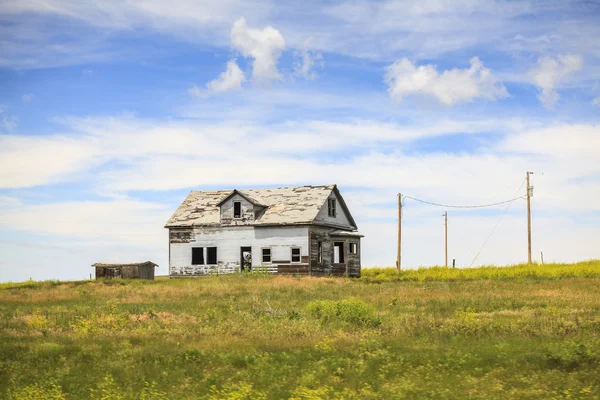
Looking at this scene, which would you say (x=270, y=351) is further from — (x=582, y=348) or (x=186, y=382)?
(x=582, y=348)

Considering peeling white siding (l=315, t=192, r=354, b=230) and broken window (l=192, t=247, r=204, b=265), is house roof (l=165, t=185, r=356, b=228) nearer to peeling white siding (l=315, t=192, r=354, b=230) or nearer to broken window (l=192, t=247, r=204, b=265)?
peeling white siding (l=315, t=192, r=354, b=230)

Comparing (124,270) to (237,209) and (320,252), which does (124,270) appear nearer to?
(237,209)

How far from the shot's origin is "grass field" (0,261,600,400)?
14.0 meters

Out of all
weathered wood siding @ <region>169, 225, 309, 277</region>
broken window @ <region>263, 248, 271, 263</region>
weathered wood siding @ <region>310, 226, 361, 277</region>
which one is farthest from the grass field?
broken window @ <region>263, 248, 271, 263</region>

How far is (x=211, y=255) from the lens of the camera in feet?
168

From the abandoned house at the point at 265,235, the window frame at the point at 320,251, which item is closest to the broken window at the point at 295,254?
the abandoned house at the point at 265,235

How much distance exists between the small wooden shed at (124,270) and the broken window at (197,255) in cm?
584

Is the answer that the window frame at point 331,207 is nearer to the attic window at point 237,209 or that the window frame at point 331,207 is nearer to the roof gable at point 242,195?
the roof gable at point 242,195

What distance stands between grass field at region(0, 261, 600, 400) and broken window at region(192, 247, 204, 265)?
72.9ft

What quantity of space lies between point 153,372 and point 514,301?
1700cm

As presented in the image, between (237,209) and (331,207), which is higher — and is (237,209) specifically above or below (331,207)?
below

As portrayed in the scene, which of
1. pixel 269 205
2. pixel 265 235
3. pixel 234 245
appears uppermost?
pixel 269 205

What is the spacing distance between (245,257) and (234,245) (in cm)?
145

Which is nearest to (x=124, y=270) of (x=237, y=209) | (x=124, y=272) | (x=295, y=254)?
(x=124, y=272)
